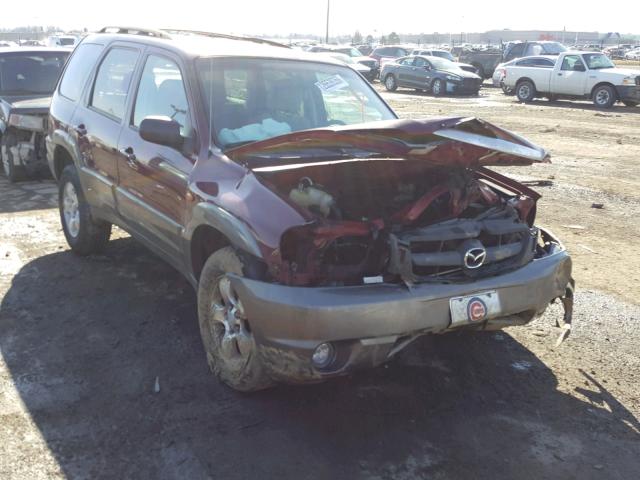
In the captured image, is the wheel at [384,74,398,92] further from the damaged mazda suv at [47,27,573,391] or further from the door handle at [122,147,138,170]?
the door handle at [122,147,138,170]

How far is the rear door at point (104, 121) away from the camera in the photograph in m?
4.96

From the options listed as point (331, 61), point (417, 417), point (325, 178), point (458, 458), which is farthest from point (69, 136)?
point (458, 458)

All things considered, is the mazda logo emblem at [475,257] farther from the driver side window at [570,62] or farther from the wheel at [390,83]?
the wheel at [390,83]

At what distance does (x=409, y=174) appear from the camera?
3.83 metres

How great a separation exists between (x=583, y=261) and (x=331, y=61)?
294cm

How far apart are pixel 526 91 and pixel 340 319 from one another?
22158mm

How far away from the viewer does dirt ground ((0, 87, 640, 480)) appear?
3109 millimetres

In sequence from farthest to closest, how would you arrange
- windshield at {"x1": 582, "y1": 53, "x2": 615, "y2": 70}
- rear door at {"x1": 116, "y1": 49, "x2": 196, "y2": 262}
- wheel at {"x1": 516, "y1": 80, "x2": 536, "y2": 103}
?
1. wheel at {"x1": 516, "y1": 80, "x2": 536, "y2": 103}
2. windshield at {"x1": 582, "y1": 53, "x2": 615, "y2": 70}
3. rear door at {"x1": 116, "y1": 49, "x2": 196, "y2": 262}

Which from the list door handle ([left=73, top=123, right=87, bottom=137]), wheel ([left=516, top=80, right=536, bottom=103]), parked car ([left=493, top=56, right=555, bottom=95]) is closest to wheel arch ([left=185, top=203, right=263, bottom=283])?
door handle ([left=73, top=123, right=87, bottom=137])

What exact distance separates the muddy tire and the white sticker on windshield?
18.3 meters

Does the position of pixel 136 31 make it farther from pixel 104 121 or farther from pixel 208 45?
pixel 208 45

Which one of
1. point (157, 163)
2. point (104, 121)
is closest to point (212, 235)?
point (157, 163)

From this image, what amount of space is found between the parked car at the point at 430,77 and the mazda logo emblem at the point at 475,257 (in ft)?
77.1

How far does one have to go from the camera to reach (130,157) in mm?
4648
